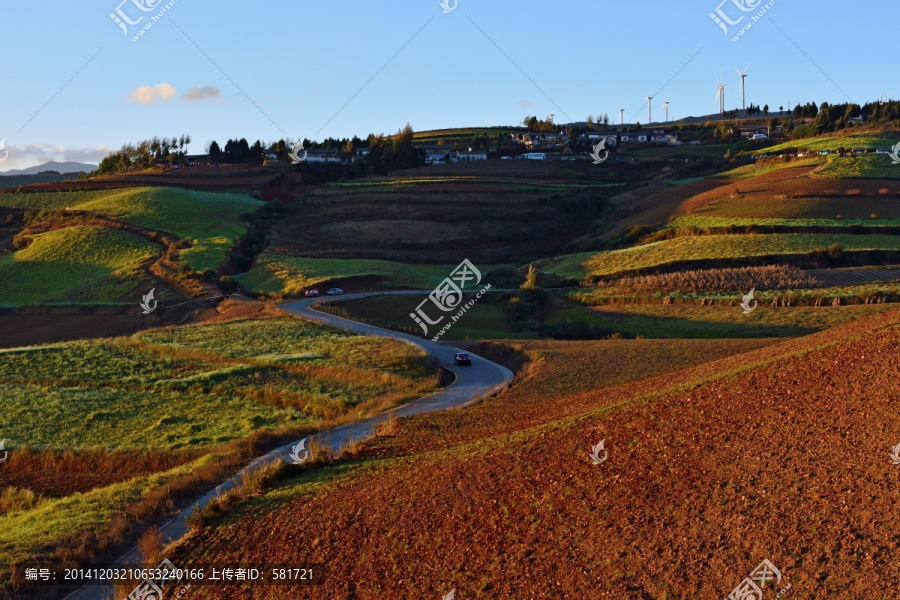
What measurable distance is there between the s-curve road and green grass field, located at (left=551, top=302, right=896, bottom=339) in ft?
40.8

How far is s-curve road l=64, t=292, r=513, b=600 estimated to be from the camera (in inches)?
744

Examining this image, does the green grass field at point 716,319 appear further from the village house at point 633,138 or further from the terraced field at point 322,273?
the village house at point 633,138

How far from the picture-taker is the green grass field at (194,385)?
32.2 meters

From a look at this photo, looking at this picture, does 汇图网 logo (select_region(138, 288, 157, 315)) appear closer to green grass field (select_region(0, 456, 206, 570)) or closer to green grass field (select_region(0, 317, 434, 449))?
green grass field (select_region(0, 317, 434, 449))

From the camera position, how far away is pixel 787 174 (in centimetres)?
10825

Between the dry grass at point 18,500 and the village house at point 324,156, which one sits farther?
the village house at point 324,156

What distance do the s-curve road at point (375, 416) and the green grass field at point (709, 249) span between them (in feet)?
82.5

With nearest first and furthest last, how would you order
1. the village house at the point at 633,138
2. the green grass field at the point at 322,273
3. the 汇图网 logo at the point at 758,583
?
the 汇图网 logo at the point at 758,583
the green grass field at the point at 322,273
the village house at the point at 633,138

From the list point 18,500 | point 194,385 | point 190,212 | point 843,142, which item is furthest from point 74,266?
point 843,142

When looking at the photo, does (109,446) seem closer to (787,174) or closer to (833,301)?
(833,301)

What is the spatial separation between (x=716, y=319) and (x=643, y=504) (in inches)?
1603

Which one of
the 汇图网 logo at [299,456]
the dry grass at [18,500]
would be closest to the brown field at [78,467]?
the dry grass at [18,500]

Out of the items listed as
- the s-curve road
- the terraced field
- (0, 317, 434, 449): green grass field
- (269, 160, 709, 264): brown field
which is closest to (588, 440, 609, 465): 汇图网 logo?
the s-curve road

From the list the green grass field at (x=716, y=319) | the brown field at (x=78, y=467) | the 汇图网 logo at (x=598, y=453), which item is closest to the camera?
the 汇图网 logo at (x=598, y=453)
